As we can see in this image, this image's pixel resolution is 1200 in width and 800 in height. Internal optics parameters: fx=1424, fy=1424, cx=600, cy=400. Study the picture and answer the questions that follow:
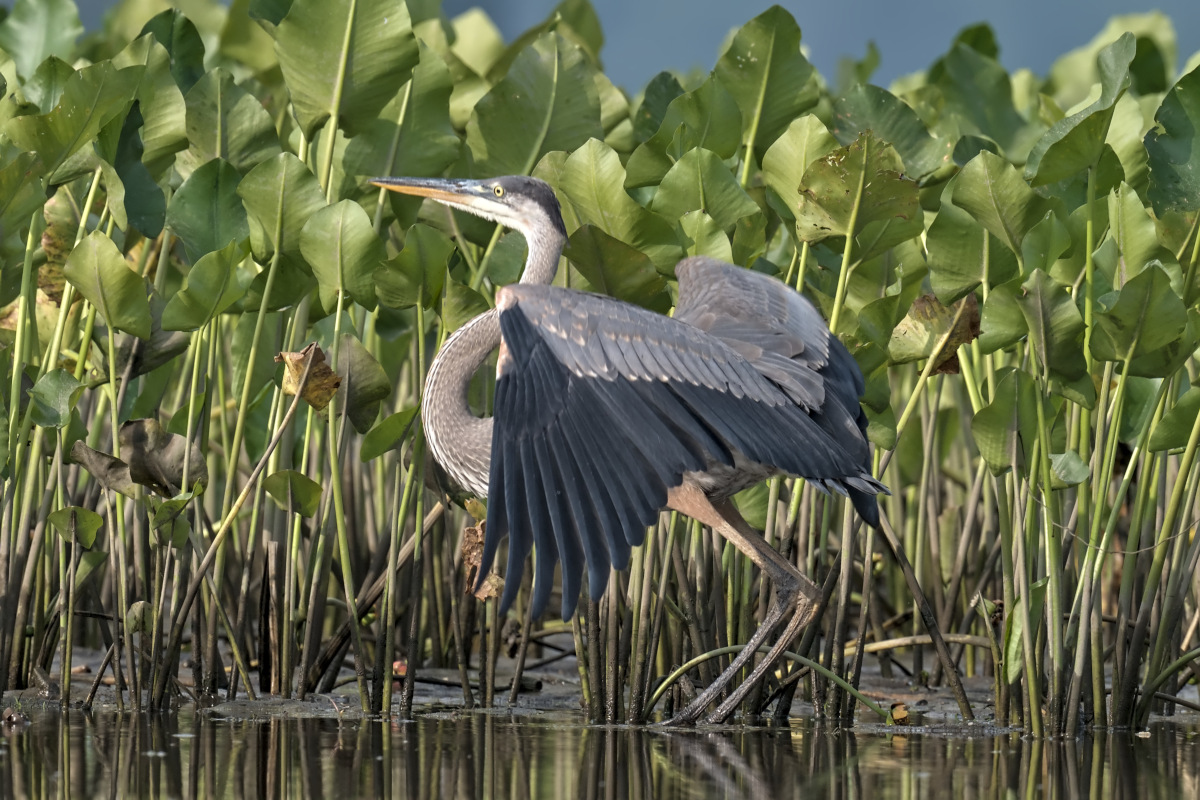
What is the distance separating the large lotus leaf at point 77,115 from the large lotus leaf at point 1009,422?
7.38 feet

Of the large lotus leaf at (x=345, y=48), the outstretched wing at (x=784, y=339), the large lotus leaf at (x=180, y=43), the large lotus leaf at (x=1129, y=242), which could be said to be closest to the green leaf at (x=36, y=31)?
the large lotus leaf at (x=180, y=43)

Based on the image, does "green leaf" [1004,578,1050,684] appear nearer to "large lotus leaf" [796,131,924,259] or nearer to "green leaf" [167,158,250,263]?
"large lotus leaf" [796,131,924,259]

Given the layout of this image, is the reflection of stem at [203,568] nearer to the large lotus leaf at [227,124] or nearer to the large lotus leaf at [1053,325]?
the large lotus leaf at [227,124]

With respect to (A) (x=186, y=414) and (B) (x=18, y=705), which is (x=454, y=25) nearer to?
(A) (x=186, y=414)

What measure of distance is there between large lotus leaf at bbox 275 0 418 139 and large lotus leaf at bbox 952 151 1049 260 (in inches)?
60.7

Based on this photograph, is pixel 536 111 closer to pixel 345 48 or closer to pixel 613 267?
pixel 345 48

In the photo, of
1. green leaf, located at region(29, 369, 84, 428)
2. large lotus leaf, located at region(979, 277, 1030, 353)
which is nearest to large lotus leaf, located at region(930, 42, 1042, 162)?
large lotus leaf, located at region(979, 277, 1030, 353)

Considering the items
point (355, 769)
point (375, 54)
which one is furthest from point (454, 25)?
point (355, 769)

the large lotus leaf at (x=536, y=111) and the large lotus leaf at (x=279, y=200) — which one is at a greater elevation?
the large lotus leaf at (x=536, y=111)

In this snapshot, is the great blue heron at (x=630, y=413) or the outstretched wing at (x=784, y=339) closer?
the great blue heron at (x=630, y=413)

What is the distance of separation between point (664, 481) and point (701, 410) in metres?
0.29

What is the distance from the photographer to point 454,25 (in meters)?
6.45

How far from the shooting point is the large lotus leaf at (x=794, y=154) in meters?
3.84

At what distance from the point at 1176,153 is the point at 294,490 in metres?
2.41
